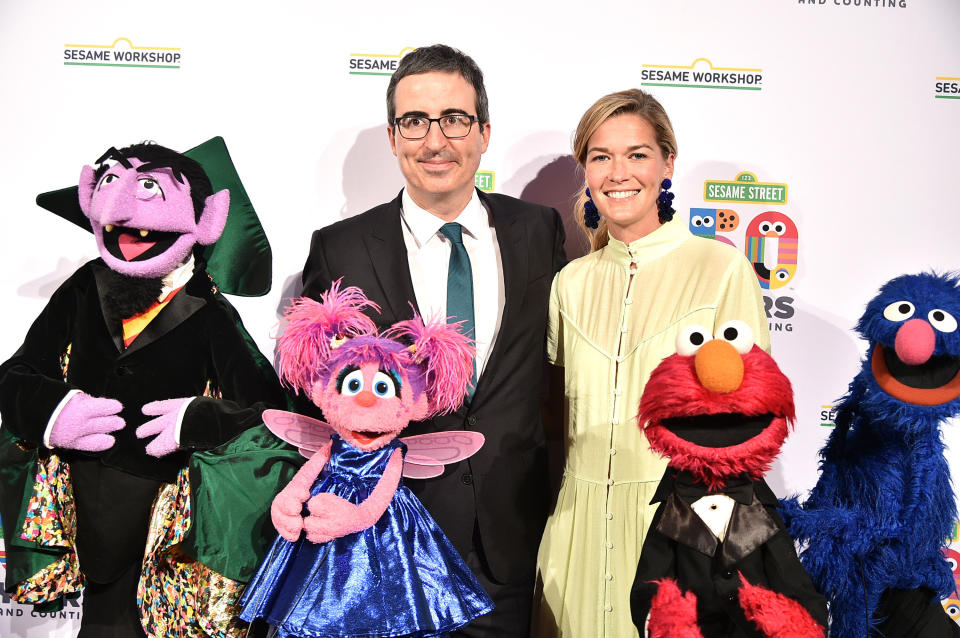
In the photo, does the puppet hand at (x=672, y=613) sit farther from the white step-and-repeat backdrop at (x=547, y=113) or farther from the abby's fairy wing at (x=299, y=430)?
the white step-and-repeat backdrop at (x=547, y=113)

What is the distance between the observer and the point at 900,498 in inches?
76.2

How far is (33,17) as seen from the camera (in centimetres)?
291

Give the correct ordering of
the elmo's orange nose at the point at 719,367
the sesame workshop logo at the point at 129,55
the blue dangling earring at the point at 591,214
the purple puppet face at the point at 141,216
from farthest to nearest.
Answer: the sesame workshop logo at the point at 129,55 < the blue dangling earring at the point at 591,214 < the purple puppet face at the point at 141,216 < the elmo's orange nose at the point at 719,367

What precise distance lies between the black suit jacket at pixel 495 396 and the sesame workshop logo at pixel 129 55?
112 centimetres

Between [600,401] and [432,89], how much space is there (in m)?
1.01

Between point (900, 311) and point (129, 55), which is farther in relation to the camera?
point (129, 55)

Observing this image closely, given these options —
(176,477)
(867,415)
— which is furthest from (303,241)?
(867,415)

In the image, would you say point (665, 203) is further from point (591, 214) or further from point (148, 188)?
point (148, 188)

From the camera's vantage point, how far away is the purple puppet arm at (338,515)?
68.6 inches

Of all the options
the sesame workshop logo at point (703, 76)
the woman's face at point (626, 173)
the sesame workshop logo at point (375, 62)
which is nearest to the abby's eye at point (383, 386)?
the woman's face at point (626, 173)

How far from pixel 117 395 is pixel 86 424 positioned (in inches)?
4.1

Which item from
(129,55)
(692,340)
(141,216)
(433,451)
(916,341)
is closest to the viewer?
(692,340)

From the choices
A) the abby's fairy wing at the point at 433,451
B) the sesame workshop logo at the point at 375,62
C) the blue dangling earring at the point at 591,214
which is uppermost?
the sesame workshop logo at the point at 375,62

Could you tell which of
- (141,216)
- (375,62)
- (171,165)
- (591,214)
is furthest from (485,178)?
(141,216)
